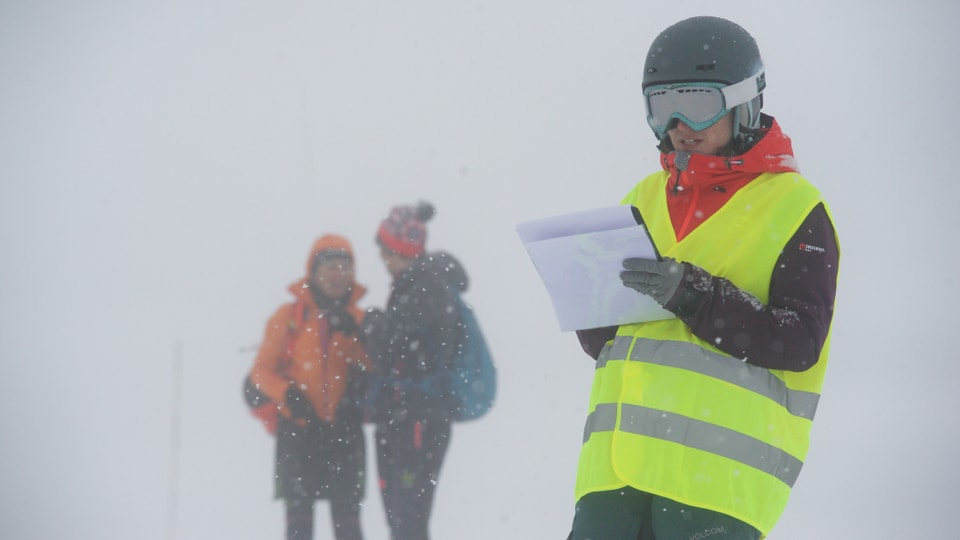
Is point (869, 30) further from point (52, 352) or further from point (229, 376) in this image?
point (52, 352)

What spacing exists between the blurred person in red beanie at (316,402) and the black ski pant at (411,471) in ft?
0.57

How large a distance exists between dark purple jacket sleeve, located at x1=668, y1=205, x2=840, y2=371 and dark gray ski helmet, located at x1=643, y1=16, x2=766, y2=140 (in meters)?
0.29

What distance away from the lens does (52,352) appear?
726 cm

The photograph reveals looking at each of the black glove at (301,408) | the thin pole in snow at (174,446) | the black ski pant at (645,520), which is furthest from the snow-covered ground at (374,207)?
the black ski pant at (645,520)

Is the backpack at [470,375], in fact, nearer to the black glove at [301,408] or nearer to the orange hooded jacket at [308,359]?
the orange hooded jacket at [308,359]

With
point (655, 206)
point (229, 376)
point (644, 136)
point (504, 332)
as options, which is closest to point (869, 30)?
point (644, 136)

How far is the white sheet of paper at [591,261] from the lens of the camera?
181cm

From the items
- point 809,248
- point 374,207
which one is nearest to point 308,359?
point 809,248

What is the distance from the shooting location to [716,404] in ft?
6.08

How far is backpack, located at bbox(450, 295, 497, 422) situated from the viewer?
14.4 ft

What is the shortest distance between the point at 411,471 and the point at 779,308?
2.76m

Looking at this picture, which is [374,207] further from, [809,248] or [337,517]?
[809,248]

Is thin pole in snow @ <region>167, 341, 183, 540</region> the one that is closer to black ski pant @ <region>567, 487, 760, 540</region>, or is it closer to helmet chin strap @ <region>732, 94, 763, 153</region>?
black ski pant @ <region>567, 487, 760, 540</region>

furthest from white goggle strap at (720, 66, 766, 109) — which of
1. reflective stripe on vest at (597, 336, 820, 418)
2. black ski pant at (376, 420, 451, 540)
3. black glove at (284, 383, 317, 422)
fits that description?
black glove at (284, 383, 317, 422)
